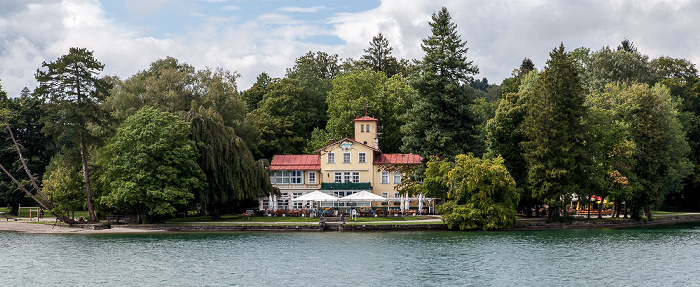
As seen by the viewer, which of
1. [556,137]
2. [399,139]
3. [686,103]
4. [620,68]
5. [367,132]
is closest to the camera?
[556,137]

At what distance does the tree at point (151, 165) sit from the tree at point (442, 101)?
19383 mm

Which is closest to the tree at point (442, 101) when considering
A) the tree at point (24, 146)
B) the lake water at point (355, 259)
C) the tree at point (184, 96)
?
the lake water at point (355, 259)

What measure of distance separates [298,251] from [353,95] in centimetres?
3624

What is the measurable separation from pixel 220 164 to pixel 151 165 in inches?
221

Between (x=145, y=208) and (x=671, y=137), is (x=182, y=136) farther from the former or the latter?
(x=671, y=137)

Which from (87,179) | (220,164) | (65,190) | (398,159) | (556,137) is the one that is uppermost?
(556,137)

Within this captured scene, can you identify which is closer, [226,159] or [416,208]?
[226,159]

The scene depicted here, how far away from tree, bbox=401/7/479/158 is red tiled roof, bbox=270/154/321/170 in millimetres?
9851

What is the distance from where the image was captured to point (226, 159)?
2222 inches

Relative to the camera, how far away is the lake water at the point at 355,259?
3169cm

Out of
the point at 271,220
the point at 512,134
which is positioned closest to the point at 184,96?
the point at 271,220

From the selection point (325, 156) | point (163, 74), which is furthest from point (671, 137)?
point (163, 74)

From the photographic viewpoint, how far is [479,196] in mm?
50438

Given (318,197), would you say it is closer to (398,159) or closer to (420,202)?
(420,202)
